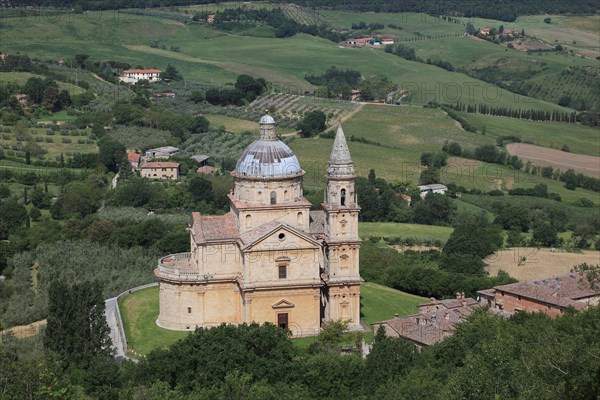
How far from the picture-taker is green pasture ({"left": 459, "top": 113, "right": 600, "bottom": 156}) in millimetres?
135625

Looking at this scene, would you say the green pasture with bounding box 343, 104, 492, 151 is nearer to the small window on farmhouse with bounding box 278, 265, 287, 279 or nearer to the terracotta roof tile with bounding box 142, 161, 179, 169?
the terracotta roof tile with bounding box 142, 161, 179, 169

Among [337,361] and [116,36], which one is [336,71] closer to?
[116,36]

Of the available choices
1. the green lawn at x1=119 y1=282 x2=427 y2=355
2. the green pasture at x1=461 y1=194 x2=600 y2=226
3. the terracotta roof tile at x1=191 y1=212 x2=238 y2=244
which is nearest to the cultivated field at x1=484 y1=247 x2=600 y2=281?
the green lawn at x1=119 y1=282 x2=427 y2=355

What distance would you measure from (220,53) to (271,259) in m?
120

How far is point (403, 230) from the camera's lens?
3866 inches

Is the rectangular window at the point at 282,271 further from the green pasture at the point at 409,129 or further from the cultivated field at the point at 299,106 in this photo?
the cultivated field at the point at 299,106

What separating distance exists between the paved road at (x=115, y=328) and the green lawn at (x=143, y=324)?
443mm

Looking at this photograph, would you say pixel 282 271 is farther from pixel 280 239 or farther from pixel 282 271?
pixel 280 239

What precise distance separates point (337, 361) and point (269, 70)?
11903cm

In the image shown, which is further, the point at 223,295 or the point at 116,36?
the point at 116,36

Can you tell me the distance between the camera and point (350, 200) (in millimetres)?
66688

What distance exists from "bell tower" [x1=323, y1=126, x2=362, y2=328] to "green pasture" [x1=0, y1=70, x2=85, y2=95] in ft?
249

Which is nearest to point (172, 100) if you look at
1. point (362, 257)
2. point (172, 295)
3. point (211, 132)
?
point (211, 132)

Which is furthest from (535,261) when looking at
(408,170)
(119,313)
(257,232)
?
(119,313)
